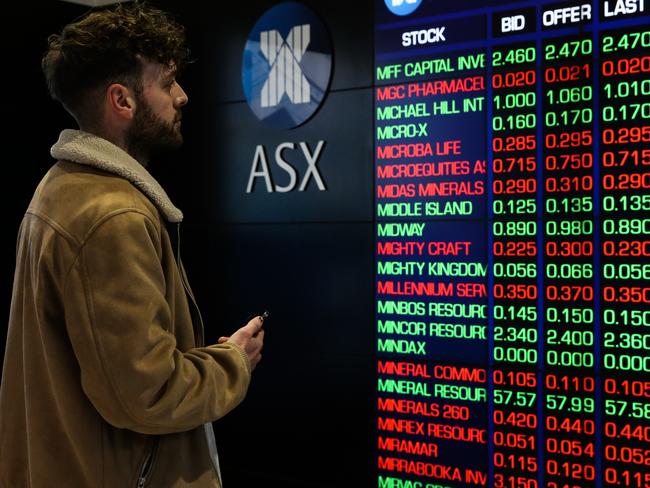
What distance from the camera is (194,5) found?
3.54 m

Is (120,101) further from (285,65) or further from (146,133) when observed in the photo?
(285,65)

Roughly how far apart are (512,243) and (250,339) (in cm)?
149

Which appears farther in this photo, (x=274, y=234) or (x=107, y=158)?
(x=274, y=234)

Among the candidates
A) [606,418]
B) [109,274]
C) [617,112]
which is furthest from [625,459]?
[109,274]

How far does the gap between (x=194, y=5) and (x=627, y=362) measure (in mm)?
2366

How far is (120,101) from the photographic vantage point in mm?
1380

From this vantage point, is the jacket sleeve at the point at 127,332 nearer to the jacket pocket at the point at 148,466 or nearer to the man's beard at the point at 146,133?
the jacket pocket at the point at 148,466

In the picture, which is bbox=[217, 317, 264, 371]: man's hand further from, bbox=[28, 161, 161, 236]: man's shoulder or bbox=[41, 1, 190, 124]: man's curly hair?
bbox=[41, 1, 190, 124]: man's curly hair

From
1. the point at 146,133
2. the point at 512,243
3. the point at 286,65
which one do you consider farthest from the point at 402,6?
the point at 146,133

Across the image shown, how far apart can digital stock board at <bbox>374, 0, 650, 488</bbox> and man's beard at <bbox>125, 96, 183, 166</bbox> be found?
156 cm

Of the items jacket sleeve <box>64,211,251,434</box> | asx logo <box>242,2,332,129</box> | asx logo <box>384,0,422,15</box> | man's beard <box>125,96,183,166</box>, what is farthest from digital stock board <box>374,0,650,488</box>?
jacket sleeve <box>64,211,251,434</box>

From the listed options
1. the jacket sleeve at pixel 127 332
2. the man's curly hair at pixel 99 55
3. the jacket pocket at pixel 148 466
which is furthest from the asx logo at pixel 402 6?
the jacket pocket at pixel 148 466

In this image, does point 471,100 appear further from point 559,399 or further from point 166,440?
point 166,440

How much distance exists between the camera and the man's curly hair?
53.3 inches
